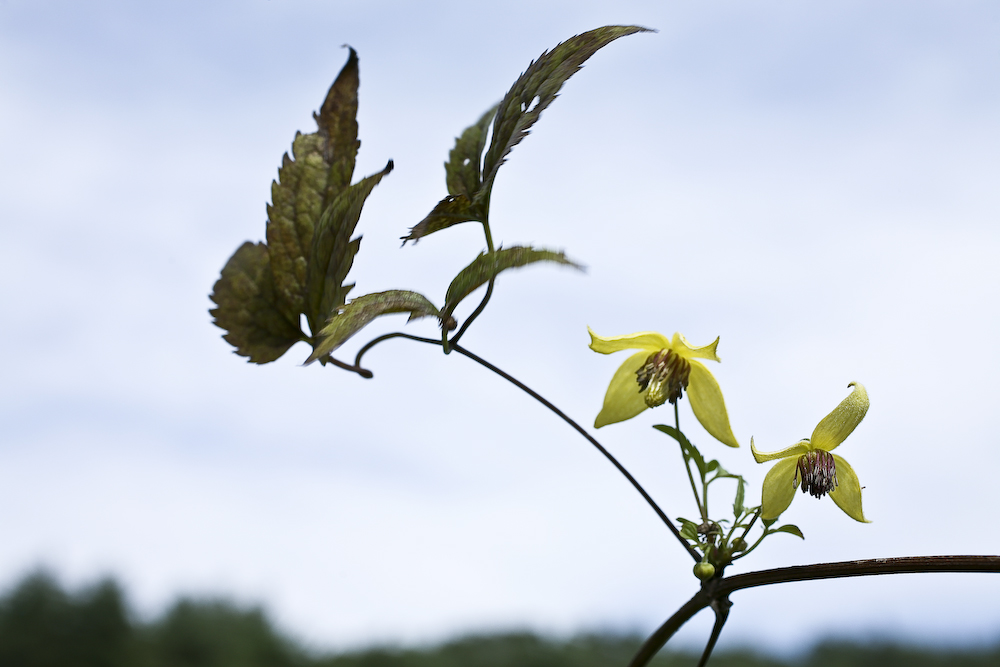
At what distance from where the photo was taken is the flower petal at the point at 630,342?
570 mm

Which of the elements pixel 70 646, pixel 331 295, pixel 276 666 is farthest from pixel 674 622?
pixel 70 646

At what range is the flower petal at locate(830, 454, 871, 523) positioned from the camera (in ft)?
1.68

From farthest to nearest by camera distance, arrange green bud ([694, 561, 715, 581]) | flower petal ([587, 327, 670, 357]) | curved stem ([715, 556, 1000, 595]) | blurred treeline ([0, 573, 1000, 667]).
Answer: blurred treeline ([0, 573, 1000, 667]), flower petal ([587, 327, 670, 357]), green bud ([694, 561, 715, 581]), curved stem ([715, 556, 1000, 595])

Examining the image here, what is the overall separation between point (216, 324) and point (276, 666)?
8852 millimetres

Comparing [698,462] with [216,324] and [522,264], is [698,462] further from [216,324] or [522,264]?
[216,324]

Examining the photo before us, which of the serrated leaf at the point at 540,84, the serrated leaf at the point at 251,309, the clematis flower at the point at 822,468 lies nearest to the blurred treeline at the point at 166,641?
the serrated leaf at the point at 251,309

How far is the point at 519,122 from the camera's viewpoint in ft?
1.62

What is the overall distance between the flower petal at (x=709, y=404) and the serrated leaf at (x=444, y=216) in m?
0.21

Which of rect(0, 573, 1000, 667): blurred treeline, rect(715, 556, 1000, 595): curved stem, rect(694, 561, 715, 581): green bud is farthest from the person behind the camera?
rect(0, 573, 1000, 667): blurred treeline

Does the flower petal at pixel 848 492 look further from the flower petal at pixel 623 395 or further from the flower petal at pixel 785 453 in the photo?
the flower petal at pixel 623 395

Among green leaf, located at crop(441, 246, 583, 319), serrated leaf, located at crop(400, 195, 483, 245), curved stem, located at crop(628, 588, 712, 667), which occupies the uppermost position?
serrated leaf, located at crop(400, 195, 483, 245)

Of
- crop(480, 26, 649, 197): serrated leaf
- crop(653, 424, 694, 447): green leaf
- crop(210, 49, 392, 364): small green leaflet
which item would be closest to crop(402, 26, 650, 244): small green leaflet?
crop(480, 26, 649, 197): serrated leaf

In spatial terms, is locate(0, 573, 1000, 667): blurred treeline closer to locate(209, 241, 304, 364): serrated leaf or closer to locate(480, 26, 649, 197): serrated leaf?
locate(209, 241, 304, 364): serrated leaf

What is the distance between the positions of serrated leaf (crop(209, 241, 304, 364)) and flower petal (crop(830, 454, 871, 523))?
460 mm
